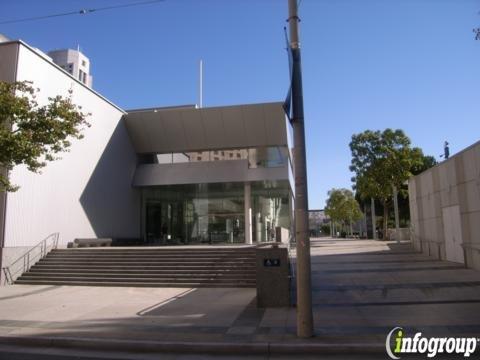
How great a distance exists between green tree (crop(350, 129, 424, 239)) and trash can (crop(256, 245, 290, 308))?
29.1 metres

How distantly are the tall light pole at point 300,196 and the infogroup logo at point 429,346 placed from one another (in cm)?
151

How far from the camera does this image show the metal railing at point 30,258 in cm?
1952

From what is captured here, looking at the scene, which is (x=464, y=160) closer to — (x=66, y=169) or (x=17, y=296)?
(x=17, y=296)

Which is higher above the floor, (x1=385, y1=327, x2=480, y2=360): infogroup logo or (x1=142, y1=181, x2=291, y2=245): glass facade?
(x1=142, y1=181, x2=291, y2=245): glass facade

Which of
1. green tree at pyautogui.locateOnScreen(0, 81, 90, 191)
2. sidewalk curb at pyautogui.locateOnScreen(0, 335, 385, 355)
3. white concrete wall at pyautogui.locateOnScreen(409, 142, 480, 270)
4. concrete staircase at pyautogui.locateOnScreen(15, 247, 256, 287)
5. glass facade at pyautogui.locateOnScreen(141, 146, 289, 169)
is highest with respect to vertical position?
glass facade at pyautogui.locateOnScreen(141, 146, 289, 169)

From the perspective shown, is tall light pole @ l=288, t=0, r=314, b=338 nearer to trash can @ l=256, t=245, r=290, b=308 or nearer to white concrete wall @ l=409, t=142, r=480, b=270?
trash can @ l=256, t=245, r=290, b=308

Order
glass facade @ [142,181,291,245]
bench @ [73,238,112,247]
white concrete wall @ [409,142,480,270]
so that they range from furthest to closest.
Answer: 1. glass facade @ [142,181,291,245]
2. bench @ [73,238,112,247]
3. white concrete wall @ [409,142,480,270]

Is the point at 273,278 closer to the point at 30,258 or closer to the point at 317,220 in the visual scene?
the point at 30,258

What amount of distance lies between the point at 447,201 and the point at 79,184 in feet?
63.0

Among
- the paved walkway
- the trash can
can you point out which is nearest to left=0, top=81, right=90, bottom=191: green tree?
the paved walkway

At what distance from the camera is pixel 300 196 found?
28.5ft

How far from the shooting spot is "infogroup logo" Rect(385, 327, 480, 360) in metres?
7.44

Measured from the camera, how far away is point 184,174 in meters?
32.0

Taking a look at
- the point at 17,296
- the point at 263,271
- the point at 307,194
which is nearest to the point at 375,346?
the point at 307,194
